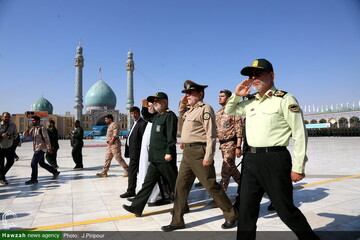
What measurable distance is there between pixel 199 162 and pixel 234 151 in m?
1.34

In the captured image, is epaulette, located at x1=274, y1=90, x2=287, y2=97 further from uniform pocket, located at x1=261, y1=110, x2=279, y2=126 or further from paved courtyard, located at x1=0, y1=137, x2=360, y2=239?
paved courtyard, located at x1=0, y1=137, x2=360, y2=239

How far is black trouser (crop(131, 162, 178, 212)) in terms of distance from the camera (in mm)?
3374

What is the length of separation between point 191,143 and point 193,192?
7.11 ft

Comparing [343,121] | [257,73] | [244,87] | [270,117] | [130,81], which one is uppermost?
[130,81]

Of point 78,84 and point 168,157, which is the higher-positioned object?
point 78,84

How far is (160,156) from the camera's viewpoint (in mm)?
3525

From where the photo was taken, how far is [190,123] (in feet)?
10.5

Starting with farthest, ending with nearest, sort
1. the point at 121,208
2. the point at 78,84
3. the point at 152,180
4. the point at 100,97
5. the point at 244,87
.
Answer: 1. the point at 100,97
2. the point at 78,84
3. the point at 121,208
4. the point at 152,180
5. the point at 244,87

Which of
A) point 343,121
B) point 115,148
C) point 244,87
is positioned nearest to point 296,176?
point 244,87

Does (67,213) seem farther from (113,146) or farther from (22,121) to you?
(22,121)

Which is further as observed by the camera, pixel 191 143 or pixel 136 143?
pixel 136 143

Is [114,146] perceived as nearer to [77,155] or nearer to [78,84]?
[77,155]

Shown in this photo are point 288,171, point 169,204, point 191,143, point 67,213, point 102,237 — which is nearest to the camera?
point 288,171

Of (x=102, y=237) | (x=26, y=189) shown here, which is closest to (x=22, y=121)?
(x=26, y=189)
